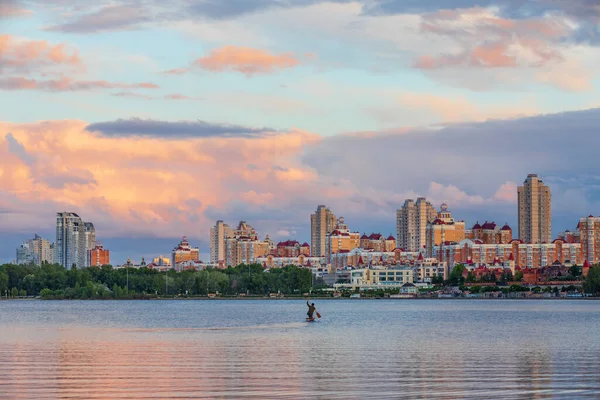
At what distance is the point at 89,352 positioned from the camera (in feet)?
121

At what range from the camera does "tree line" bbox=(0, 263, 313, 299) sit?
160875mm

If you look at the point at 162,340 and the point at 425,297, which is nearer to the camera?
the point at 162,340

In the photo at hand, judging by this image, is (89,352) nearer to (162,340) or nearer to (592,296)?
(162,340)

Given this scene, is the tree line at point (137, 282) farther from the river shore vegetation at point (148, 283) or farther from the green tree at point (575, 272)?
the green tree at point (575, 272)

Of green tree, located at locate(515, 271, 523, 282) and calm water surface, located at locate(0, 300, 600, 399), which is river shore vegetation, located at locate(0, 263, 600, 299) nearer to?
green tree, located at locate(515, 271, 523, 282)

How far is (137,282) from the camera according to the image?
16500cm

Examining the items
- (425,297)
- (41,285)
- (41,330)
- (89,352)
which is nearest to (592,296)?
(425,297)

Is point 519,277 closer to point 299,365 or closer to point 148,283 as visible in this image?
point 148,283

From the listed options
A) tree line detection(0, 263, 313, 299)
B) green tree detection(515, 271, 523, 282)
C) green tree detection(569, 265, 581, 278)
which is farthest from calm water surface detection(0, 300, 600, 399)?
green tree detection(515, 271, 523, 282)

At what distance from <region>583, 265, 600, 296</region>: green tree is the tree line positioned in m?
45.3

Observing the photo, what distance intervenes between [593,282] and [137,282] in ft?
235

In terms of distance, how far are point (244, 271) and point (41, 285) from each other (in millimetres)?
41245

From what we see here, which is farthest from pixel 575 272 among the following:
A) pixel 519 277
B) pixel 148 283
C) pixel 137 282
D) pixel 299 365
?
pixel 299 365

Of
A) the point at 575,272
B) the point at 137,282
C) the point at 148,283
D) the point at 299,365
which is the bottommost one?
the point at 148,283
